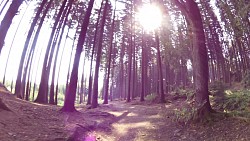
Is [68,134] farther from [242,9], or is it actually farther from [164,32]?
[164,32]

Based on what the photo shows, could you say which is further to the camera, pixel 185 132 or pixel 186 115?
pixel 186 115

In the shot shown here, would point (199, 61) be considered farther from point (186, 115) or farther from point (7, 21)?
point (7, 21)

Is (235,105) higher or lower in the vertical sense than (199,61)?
lower

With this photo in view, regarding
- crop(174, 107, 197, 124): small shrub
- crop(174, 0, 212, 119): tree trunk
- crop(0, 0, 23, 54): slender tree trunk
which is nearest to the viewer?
crop(0, 0, 23, 54): slender tree trunk

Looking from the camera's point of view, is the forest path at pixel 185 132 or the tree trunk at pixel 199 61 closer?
the forest path at pixel 185 132

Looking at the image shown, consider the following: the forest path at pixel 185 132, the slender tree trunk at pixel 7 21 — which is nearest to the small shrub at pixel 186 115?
the forest path at pixel 185 132

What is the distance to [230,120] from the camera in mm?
7543

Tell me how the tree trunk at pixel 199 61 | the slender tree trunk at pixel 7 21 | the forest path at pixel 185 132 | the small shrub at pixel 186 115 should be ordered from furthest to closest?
the small shrub at pixel 186 115
the tree trunk at pixel 199 61
the slender tree trunk at pixel 7 21
the forest path at pixel 185 132

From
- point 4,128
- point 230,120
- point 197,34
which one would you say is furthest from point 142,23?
point 4,128

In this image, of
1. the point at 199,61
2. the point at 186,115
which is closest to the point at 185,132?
the point at 186,115

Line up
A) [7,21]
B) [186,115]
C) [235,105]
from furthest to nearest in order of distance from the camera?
[235,105] < [186,115] < [7,21]

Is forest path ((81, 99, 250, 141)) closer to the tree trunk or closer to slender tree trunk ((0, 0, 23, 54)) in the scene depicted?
the tree trunk

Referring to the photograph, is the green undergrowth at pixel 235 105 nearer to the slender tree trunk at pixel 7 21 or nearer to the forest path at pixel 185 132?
the forest path at pixel 185 132

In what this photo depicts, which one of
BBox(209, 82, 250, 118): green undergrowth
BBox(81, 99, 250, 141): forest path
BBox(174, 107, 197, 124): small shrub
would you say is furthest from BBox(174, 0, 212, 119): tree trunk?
BBox(209, 82, 250, 118): green undergrowth
